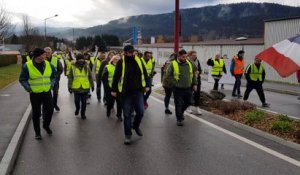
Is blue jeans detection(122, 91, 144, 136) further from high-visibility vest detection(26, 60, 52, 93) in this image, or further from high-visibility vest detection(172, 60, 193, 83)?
high-visibility vest detection(172, 60, 193, 83)

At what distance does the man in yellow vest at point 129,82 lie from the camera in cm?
793

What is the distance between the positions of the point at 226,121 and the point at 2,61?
117ft

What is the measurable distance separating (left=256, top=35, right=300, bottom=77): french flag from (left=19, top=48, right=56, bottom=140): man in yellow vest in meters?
4.36

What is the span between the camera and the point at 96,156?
7043 millimetres

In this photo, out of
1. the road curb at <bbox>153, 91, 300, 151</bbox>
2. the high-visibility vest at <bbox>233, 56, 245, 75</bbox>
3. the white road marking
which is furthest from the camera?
the high-visibility vest at <bbox>233, 56, 245, 75</bbox>

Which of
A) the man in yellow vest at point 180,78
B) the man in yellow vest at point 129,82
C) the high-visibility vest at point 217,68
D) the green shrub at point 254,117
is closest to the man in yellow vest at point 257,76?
the green shrub at point 254,117

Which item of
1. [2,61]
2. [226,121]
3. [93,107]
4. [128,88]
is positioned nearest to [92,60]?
[93,107]

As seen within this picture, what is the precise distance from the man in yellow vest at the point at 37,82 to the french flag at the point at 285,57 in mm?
4359

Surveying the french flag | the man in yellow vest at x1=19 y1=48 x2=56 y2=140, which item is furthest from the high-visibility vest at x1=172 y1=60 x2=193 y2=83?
the man in yellow vest at x1=19 y1=48 x2=56 y2=140

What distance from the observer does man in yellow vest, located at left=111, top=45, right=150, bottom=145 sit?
7.93 m

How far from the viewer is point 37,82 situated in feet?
27.3

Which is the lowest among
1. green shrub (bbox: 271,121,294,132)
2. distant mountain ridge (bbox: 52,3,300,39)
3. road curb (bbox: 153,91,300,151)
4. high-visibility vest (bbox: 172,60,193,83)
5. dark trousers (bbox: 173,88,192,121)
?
road curb (bbox: 153,91,300,151)

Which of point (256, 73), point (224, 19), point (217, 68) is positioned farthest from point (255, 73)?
point (224, 19)

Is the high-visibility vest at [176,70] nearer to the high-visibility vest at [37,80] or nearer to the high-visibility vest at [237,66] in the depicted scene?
the high-visibility vest at [37,80]
